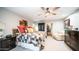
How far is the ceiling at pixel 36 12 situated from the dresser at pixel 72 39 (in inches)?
14.8

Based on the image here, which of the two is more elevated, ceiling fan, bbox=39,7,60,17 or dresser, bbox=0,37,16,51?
ceiling fan, bbox=39,7,60,17

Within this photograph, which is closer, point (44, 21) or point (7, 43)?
point (7, 43)

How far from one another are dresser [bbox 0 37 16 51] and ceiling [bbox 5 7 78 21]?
0.55m

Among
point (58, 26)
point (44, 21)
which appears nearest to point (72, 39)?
point (58, 26)

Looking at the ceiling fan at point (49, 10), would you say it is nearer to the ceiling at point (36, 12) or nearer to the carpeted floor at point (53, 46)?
the ceiling at point (36, 12)

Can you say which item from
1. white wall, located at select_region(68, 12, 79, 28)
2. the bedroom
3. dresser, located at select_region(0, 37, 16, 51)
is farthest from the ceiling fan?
dresser, located at select_region(0, 37, 16, 51)

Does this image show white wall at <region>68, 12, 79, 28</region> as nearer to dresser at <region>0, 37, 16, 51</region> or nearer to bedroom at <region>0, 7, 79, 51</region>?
bedroom at <region>0, 7, 79, 51</region>

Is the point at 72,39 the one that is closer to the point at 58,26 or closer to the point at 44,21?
the point at 58,26

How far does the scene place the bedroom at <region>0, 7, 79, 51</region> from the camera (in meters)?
1.96

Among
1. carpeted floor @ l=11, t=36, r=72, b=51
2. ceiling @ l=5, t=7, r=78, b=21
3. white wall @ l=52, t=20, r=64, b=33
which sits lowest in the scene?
carpeted floor @ l=11, t=36, r=72, b=51

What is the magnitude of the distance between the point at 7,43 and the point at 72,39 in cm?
137

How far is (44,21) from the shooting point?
210 cm
